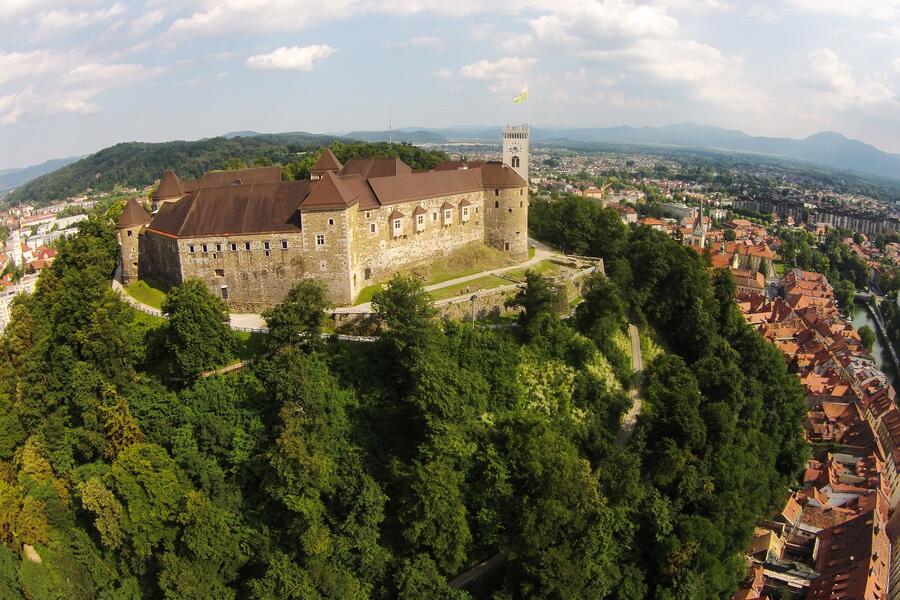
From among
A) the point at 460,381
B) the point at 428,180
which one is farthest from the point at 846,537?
the point at 428,180

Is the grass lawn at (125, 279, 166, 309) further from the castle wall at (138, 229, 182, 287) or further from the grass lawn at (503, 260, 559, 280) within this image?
the grass lawn at (503, 260, 559, 280)

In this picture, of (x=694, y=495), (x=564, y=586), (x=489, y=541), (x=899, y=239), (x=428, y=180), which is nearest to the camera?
(x=564, y=586)

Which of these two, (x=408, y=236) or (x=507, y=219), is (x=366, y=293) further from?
(x=507, y=219)

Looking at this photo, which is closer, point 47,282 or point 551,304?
point 551,304

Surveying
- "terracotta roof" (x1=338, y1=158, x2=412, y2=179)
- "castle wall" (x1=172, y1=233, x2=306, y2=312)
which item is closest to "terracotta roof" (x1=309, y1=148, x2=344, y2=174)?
"terracotta roof" (x1=338, y1=158, x2=412, y2=179)

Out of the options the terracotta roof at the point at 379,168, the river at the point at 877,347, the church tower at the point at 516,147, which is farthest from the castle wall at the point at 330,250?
the river at the point at 877,347

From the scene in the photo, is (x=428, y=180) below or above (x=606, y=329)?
above

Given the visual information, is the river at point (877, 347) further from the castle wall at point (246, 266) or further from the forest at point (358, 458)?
the castle wall at point (246, 266)

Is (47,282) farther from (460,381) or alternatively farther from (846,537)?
(846,537)
